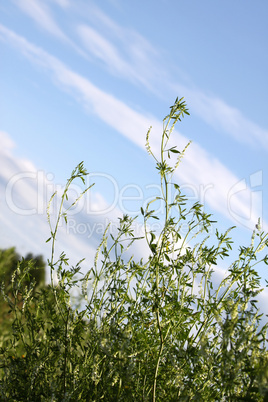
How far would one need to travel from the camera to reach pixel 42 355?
10.2 ft

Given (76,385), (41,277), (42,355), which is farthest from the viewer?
(41,277)

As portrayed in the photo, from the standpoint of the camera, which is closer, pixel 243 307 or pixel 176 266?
pixel 243 307

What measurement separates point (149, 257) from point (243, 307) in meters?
0.69

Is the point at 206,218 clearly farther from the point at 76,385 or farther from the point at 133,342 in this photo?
the point at 76,385

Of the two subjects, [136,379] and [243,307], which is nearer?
[243,307]

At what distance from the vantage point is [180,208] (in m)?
3.31

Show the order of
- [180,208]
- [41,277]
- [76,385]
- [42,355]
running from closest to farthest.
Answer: [76,385]
[42,355]
[180,208]
[41,277]

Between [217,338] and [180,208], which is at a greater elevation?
[180,208]

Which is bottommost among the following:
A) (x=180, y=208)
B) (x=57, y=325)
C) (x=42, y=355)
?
(x=42, y=355)

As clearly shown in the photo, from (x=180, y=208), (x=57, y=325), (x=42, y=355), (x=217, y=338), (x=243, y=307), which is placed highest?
(x=180, y=208)

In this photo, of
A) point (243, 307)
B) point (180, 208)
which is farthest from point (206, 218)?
point (243, 307)

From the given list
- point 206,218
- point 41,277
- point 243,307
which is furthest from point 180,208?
point 41,277

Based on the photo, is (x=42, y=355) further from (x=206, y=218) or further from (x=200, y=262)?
(x=206, y=218)

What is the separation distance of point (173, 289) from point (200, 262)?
0.28m
